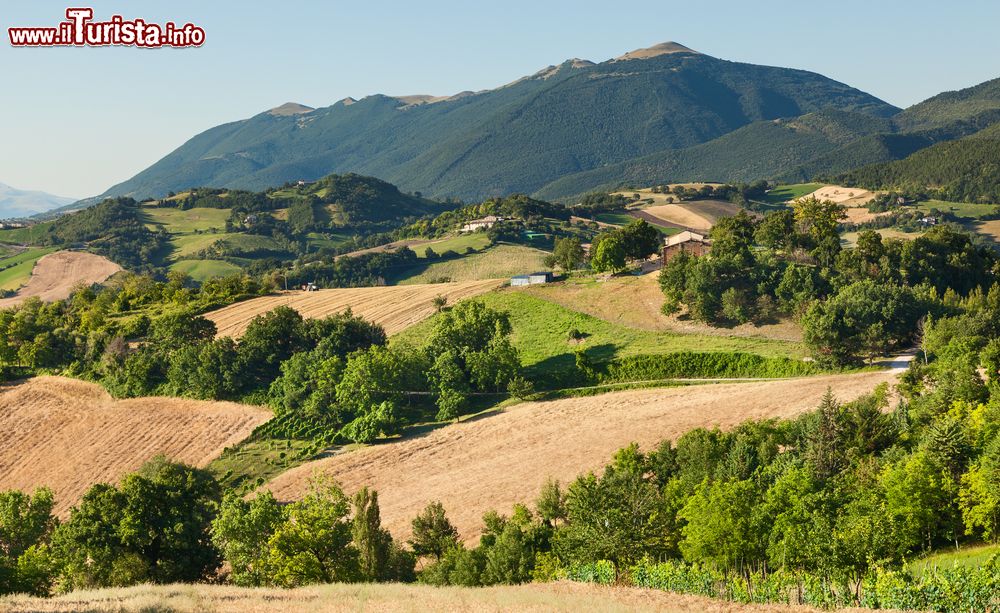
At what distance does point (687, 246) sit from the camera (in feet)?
388

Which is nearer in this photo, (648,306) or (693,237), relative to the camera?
(648,306)

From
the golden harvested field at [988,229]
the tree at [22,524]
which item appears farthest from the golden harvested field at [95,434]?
the golden harvested field at [988,229]

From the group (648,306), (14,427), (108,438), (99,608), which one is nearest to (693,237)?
(648,306)

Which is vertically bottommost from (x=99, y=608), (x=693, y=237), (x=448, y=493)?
(x=448, y=493)

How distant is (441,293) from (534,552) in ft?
257

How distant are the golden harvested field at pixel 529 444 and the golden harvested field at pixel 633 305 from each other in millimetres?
12889

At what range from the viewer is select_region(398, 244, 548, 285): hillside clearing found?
162 m

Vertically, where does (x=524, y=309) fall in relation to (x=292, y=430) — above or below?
above

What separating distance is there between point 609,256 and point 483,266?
57.1 m

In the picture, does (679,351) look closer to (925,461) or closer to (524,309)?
(524,309)

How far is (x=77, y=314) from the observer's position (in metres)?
132

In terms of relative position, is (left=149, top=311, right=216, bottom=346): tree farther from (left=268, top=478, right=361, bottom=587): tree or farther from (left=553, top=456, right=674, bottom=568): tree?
(left=553, top=456, right=674, bottom=568): tree

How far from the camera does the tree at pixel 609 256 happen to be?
116000mm

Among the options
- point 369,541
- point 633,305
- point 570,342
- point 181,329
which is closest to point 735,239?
point 633,305
